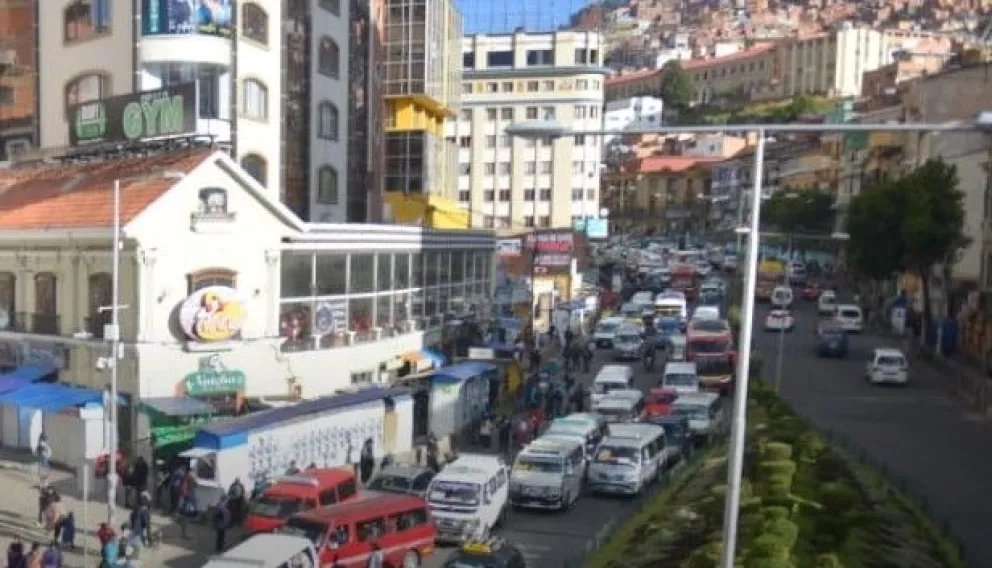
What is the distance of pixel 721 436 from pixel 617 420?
15.0ft

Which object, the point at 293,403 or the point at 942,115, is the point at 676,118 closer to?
the point at 942,115

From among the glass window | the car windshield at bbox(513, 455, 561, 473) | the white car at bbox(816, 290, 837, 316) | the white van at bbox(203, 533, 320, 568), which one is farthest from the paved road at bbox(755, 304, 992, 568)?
the glass window

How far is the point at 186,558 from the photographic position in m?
19.8

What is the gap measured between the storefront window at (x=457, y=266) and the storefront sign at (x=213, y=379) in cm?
1788

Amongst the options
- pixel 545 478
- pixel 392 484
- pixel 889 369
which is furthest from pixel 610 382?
pixel 392 484

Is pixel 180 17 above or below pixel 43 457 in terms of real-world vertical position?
above

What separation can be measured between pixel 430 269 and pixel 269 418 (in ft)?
62.0

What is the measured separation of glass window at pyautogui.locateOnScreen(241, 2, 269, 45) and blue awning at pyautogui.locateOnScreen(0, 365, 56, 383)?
602 inches

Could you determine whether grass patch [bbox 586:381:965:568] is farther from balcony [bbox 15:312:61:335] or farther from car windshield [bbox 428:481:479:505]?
balcony [bbox 15:312:61:335]

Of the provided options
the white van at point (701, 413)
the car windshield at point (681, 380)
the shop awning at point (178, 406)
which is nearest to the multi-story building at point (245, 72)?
the shop awning at point (178, 406)

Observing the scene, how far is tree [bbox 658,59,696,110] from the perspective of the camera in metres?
155

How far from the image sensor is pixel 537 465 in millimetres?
23875

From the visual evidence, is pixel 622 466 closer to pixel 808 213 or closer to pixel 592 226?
pixel 592 226

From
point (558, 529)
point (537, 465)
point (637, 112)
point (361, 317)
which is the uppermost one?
point (637, 112)
